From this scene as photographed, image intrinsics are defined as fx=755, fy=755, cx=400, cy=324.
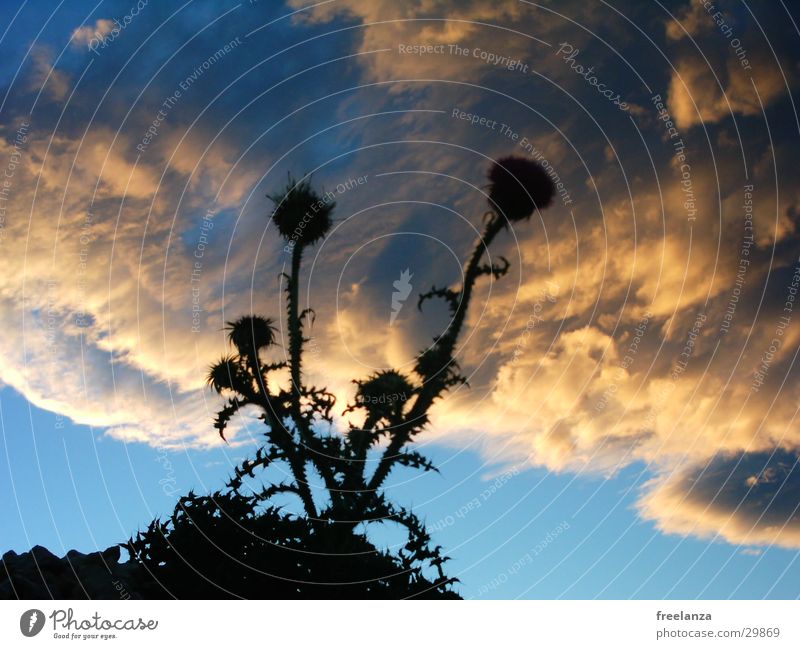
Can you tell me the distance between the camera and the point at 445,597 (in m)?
12.8

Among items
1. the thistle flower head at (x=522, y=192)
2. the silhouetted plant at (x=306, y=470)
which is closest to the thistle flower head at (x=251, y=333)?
the silhouetted plant at (x=306, y=470)

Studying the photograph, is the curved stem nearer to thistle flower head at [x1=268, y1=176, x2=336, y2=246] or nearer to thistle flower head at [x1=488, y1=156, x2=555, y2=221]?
thistle flower head at [x1=268, y1=176, x2=336, y2=246]

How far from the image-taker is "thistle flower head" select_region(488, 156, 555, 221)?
16.6 m

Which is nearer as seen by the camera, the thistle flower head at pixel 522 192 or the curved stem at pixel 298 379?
the curved stem at pixel 298 379

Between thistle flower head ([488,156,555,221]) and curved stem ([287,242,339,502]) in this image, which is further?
thistle flower head ([488,156,555,221])

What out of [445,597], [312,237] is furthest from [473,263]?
[445,597]

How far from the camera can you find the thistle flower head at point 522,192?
1656 centimetres

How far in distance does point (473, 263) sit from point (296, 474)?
228 inches

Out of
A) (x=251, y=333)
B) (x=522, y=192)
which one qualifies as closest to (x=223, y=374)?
(x=251, y=333)

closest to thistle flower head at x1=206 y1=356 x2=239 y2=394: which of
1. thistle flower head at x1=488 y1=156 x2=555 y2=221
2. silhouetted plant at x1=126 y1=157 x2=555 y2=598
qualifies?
silhouetted plant at x1=126 y1=157 x2=555 y2=598

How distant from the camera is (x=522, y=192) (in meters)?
16.6

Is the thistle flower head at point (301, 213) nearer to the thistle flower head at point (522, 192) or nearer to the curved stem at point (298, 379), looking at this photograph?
the curved stem at point (298, 379)

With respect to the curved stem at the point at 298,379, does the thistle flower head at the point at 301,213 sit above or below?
above
